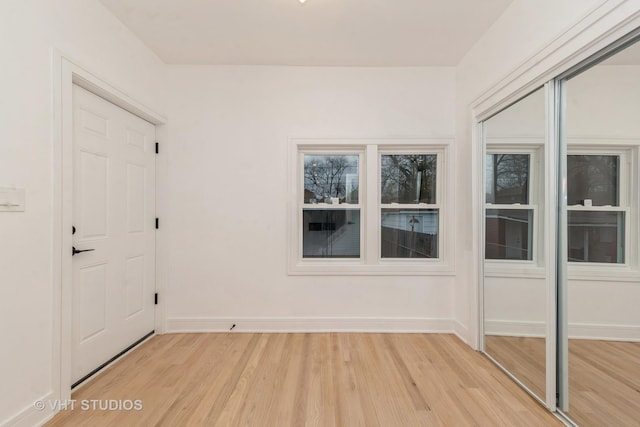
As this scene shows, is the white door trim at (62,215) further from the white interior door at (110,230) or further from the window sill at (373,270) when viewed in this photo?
the window sill at (373,270)

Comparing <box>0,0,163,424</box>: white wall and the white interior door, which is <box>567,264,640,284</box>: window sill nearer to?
<box>0,0,163,424</box>: white wall

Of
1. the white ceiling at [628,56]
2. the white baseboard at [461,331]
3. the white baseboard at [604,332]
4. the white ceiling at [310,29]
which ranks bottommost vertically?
the white baseboard at [461,331]

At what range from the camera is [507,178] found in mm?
2414

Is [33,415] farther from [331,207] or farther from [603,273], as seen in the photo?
[603,273]

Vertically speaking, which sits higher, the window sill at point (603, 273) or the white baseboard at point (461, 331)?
the window sill at point (603, 273)

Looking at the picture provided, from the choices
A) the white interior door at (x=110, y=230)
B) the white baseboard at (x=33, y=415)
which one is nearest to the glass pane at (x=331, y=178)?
the white interior door at (x=110, y=230)

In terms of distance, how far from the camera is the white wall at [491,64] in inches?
69.5

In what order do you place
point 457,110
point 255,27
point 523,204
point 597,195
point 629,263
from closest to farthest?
point 629,263, point 597,195, point 523,204, point 255,27, point 457,110

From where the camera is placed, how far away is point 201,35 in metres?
2.66

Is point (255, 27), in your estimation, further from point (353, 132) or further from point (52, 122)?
point (52, 122)

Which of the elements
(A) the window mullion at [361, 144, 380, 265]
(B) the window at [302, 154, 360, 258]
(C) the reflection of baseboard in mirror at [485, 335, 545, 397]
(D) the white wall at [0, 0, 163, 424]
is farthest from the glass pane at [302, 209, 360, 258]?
(D) the white wall at [0, 0, 163, 424]

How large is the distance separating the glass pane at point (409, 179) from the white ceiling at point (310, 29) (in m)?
1.03

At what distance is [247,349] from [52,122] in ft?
7.63

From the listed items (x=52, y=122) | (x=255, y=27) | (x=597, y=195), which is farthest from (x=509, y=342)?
(x=52, y=122)
